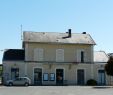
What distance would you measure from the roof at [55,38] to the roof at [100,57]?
10.4 feet

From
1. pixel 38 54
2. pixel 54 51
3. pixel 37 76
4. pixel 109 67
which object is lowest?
pixel 37 76

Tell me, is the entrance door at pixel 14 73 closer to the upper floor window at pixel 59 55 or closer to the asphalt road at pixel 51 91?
the upper floor window at pixel 59 55

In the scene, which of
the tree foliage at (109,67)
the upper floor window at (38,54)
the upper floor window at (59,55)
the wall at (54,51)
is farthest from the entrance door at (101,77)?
the upper floor window at (38,54)

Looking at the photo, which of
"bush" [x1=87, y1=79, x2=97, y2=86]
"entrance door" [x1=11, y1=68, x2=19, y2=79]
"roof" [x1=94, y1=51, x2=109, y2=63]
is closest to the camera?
"entrance door" [x1=11, y1=68, x2=19, y2=79]

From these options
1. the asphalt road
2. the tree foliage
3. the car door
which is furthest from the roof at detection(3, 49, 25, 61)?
the asphalt road

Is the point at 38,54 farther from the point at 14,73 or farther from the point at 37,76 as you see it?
the point at 14,73

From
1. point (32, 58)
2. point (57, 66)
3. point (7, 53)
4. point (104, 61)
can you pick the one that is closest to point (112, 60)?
point (104, 61)

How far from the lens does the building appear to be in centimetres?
5916

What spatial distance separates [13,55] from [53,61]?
6.38 metres

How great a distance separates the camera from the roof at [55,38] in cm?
6106

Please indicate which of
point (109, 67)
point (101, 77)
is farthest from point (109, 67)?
point (101, 77)

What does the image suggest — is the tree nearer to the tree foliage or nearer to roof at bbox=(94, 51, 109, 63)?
the tree foliage

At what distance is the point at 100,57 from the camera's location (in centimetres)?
6500

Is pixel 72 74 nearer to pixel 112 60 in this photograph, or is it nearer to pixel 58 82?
pixel 58 82
